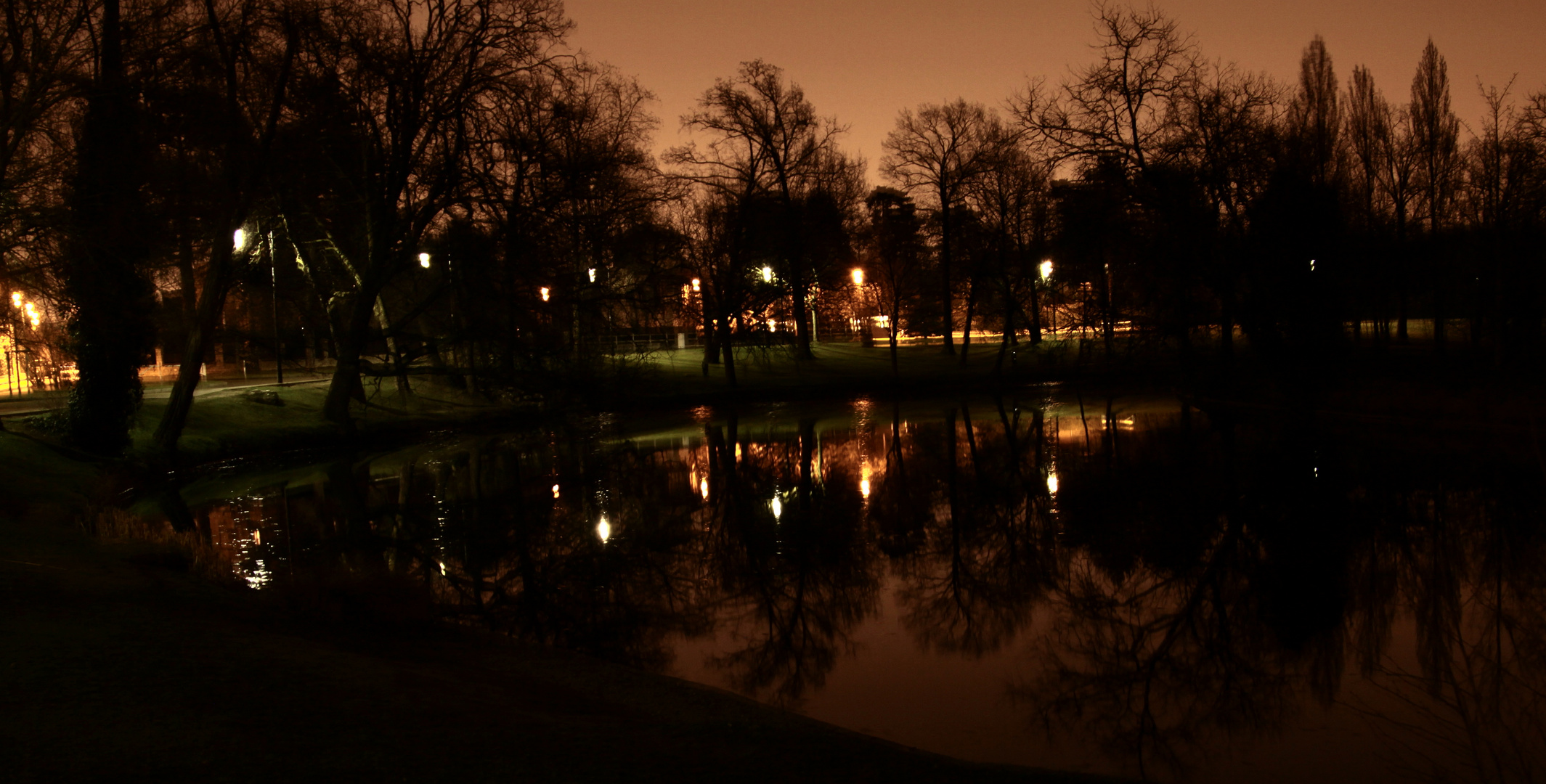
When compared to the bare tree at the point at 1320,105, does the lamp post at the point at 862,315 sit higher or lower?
lower

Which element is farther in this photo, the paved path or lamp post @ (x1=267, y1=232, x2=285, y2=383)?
lamp post @ (x1=267, y1=232, x2=285, y2=383)

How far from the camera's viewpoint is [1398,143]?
50.8 meters

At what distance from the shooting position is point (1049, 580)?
12.9m

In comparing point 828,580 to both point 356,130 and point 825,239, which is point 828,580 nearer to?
point 356,130

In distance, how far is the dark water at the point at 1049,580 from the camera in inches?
330

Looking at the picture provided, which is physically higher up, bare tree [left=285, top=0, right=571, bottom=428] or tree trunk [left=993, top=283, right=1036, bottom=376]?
bare tree [left=285, top=0, right=571, bottom=428]

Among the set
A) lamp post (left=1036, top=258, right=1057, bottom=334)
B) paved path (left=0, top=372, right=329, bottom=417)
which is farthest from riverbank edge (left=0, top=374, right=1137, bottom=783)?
lamp post (left=1036, top=258, right=1057, bottom=334)

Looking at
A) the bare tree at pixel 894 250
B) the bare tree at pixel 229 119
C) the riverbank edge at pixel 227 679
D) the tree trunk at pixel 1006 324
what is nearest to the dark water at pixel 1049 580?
the riverbank edge at pixel 227 679

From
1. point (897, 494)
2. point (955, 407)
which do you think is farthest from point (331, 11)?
point (955, 407)

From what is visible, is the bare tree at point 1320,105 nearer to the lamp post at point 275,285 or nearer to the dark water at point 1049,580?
the dark water at point 1049,580

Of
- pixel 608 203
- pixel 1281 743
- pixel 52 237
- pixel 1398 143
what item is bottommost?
pixel 1281 743

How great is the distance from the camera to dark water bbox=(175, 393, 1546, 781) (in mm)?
8375

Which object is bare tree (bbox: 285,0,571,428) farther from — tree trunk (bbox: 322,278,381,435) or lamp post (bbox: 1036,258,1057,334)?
lamp post (bbox: 1036,258,1057,334)

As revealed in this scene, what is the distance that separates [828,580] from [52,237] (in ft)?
53.3
